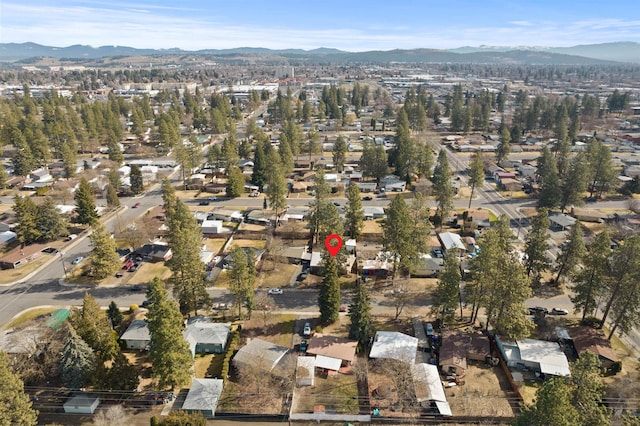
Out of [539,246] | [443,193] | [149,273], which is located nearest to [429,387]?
[539,246]

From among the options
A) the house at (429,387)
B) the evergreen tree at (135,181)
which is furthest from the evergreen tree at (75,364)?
the evergreen tree at (135,181)

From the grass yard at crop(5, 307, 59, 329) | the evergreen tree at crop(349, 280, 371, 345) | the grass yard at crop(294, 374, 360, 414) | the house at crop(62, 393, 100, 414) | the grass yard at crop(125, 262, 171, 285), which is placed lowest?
the grass yard at crop(125, 262, 171, 285)

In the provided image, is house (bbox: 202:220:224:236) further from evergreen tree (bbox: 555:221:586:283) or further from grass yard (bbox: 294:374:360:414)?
evergreen tree (bbox: 555:221:586:283)

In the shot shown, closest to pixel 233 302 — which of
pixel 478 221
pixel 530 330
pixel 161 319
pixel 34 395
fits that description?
pixel 161 319

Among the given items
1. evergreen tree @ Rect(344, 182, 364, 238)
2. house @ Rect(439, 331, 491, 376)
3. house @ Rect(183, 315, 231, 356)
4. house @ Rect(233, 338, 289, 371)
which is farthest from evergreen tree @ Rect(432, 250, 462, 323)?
house @ Rect(183, 315, 231, 356)

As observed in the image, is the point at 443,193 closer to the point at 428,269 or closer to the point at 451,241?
the point at 451,241

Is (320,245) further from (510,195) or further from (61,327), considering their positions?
(510,195)

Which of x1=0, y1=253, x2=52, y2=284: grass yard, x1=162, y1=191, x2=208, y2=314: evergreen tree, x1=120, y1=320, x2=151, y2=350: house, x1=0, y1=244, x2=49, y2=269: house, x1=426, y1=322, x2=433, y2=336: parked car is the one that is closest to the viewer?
x1=120, y1=320, x2=151, y2=350: house

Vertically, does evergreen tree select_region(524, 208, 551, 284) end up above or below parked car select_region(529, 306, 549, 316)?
above

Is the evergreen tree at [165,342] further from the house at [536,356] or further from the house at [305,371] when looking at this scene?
the house at [536,356]

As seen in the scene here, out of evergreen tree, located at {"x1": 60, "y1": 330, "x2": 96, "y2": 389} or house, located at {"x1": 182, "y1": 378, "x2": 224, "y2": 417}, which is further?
evergreen tree, located at {"x1": 60, "y1": 330, "x2": 96, "y2": 389}
